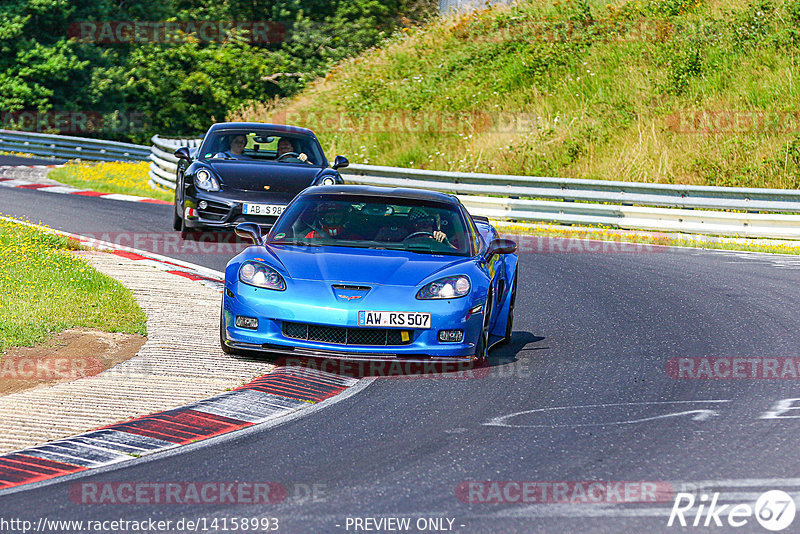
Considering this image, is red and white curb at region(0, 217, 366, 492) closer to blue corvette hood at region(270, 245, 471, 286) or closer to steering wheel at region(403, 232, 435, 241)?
blue corvette hood at region(270, 245, 471, 286)

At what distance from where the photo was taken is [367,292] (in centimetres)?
802

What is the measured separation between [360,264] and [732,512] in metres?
3.93

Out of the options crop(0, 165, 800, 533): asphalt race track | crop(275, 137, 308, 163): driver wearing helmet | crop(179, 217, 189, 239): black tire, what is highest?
crop(275, 137, 308, 163): driver wearing helmet

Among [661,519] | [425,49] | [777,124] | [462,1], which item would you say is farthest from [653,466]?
[462,1]

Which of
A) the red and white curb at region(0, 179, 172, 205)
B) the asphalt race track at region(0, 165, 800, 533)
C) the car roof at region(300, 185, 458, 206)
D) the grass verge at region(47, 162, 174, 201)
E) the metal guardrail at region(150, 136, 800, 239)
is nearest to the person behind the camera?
the asphalt race track at region(0, 165, 800, 533)

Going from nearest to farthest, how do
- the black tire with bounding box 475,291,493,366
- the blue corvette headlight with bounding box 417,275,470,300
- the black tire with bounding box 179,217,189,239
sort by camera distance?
the blue corvette headlight with bounding box 417,275,470,300
the black tire with bounding box 475,291,493,366
the black tire with bounding box 179,217,189,239

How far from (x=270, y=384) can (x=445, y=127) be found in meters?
20.6

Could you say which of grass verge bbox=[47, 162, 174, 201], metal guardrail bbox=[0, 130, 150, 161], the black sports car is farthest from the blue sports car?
metal guardrail bbox=[0, 130, 150, 161]

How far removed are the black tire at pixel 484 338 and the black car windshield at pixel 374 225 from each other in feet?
2.04

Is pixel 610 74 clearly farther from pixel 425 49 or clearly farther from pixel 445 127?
pixel 425 49

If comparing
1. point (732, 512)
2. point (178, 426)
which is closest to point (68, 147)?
point (178, 426)

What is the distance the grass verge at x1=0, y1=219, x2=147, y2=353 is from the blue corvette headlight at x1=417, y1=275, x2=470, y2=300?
250 cm

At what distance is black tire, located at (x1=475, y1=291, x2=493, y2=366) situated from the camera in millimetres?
8289

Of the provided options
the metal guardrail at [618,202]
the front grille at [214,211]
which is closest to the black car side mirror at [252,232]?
the front grille at [214,211]
